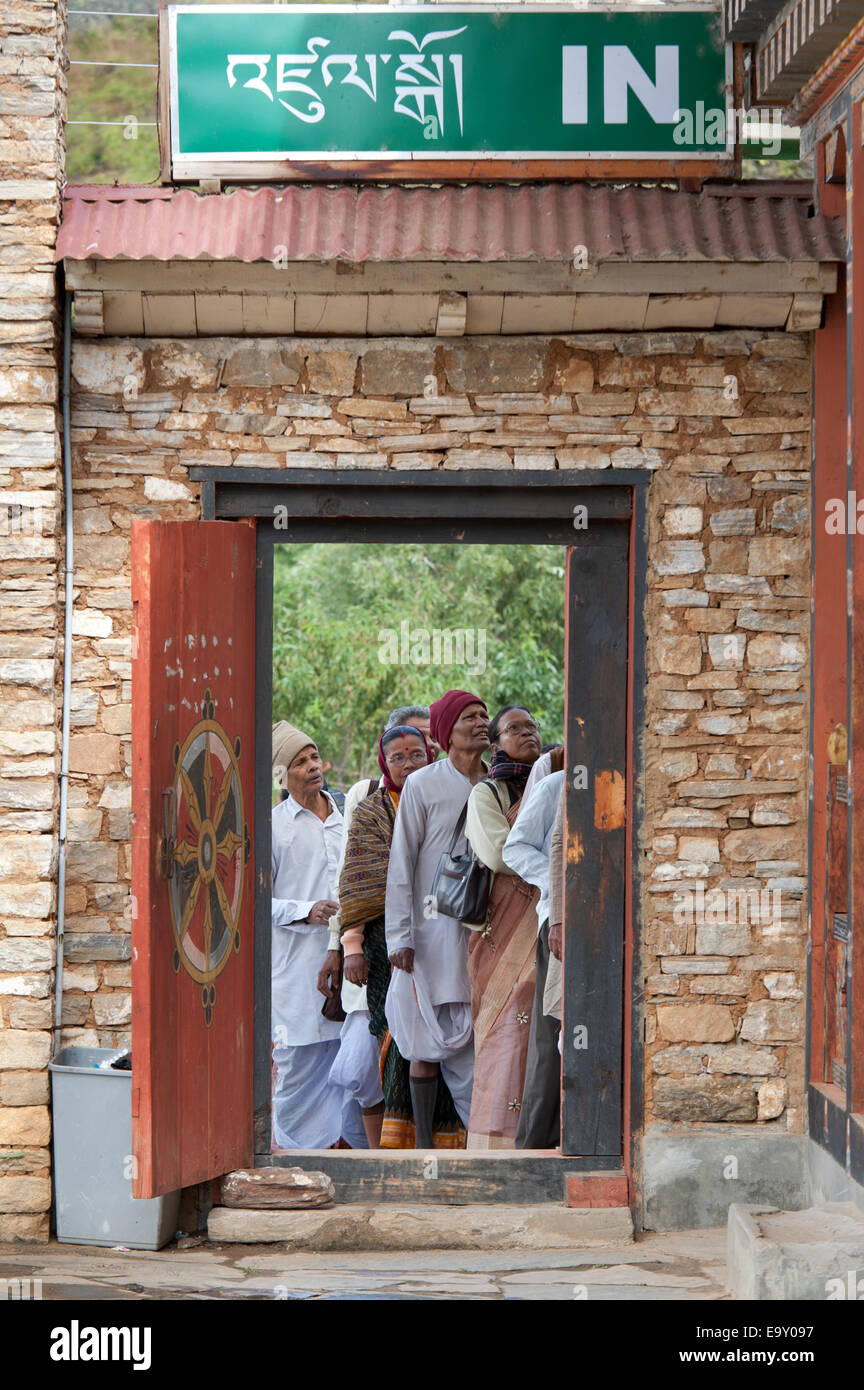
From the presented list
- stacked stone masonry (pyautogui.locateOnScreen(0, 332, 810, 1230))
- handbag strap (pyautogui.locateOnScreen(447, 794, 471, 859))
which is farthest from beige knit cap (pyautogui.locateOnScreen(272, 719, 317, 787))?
stacked stone masonry (pyautogui.locateOnScreen(0, 332, 810, 1230))

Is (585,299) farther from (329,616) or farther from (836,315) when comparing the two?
(329,616)

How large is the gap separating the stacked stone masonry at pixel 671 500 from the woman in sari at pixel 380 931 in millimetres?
1408

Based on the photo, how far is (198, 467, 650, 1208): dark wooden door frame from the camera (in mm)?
5383

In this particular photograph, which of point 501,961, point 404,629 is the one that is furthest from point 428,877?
point 404,629

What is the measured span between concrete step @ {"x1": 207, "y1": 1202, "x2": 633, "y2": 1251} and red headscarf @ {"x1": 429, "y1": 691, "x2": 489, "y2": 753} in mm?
2147

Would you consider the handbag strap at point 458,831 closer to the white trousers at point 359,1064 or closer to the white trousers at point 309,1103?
the white trousers at point 359,1064

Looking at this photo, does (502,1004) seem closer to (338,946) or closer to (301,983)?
(338,946)

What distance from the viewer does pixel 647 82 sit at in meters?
5.39

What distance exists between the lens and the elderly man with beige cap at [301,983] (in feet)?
21.9

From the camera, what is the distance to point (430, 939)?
6430mm

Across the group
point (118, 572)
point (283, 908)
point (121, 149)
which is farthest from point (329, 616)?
point (121, 149)

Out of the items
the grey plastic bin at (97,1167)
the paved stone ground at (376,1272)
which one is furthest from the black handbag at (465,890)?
the grey plastic bin at (97,1167)

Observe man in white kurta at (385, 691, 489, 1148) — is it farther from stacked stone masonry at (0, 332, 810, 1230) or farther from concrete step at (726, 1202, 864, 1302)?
concrete step at (726, 1202, 864, 1302)

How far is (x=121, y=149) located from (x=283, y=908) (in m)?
16.4
